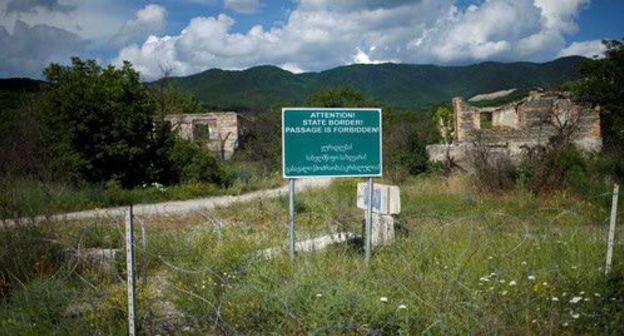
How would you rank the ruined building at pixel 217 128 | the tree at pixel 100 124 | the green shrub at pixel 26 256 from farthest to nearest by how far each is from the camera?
1. the ruined building at pixel 217 128
2. the tree at pixel 100 124
3. the green shrub at pixel 26 256

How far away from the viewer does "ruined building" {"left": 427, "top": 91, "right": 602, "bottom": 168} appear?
18766mm

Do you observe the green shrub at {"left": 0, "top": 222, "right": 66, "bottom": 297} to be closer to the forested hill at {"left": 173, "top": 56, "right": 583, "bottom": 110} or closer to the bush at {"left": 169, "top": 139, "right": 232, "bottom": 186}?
the bush at {"left": 169, "top": 139, "right": 232, "bottom": 186}

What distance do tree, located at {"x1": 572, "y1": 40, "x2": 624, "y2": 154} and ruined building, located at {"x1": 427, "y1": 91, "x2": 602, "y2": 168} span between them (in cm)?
63

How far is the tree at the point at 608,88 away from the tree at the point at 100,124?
17041 millimetres

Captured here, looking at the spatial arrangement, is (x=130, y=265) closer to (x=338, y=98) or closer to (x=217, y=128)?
(x=217, y=128)

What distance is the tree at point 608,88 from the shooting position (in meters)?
20.0

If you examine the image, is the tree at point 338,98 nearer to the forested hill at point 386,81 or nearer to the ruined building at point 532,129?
the ruined building at point 532,129

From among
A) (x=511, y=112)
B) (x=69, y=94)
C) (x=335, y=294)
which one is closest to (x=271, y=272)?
(x=335, y=294)

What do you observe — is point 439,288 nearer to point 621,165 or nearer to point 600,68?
point 621,165

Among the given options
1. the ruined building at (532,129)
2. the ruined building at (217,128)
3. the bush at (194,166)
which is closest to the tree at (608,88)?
the ruined building at (532,129)

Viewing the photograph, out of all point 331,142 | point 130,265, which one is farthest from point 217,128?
point 130,265

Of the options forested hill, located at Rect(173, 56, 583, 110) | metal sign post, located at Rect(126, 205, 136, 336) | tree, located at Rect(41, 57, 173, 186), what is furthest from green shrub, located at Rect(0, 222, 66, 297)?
forested hill, located at Rect(173, 56, 583, 110)

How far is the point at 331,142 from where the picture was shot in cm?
600

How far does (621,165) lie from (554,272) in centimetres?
982
